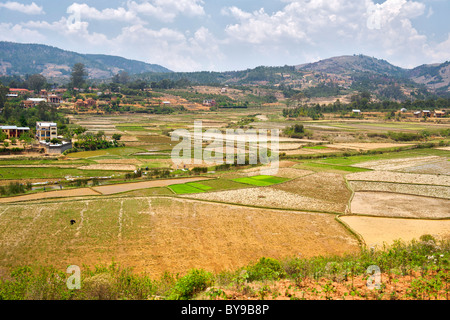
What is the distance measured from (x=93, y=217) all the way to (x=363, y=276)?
1573cm

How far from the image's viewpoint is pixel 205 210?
2403 centimetres

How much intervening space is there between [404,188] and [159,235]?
22498 millimetres

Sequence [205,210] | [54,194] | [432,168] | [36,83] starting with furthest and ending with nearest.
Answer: [36,83], [432,168], [54,194], [205,210]

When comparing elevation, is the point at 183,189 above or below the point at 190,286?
above

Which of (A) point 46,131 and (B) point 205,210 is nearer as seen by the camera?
(B) point 205,210

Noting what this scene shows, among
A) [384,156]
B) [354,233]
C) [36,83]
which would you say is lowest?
[354,233]

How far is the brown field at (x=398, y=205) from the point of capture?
23.7 m

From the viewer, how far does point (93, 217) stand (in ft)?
70.0

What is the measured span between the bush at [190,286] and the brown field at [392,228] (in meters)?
10.5

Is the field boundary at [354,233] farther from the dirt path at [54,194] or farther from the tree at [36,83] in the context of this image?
the tree at [36,83]

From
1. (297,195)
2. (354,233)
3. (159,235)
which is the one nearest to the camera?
(159,235)

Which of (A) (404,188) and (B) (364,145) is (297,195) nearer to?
(A) (404,188)

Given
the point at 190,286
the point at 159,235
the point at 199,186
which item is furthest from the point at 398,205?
the point at 190,286

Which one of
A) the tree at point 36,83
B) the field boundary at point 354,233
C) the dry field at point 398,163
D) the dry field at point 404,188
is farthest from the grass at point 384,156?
the tree at point 36,83
